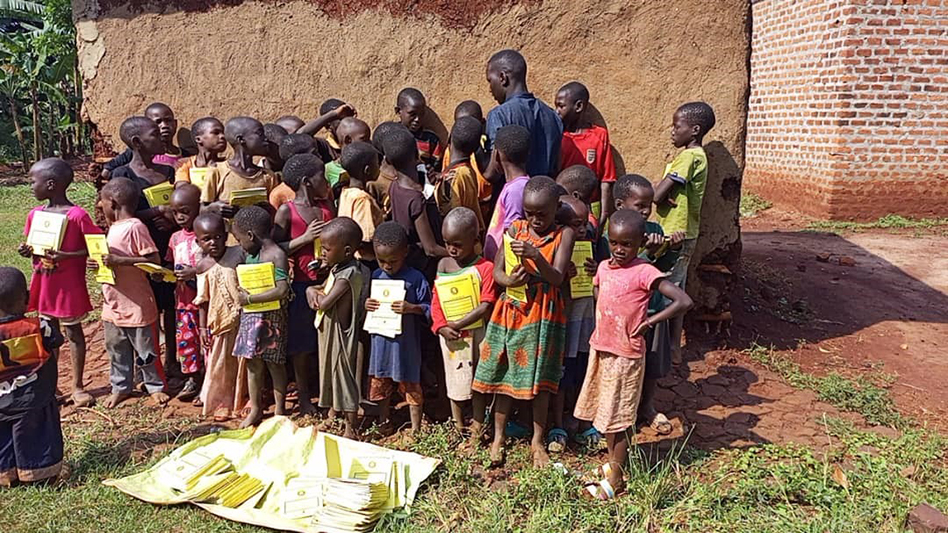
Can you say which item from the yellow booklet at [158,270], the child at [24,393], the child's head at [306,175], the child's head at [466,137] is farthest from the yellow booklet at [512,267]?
the child at [24,393]

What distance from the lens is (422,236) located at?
3586 millimetres

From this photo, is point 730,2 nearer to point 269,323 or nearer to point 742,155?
point 742,155

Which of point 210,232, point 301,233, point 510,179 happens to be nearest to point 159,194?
point 210,232

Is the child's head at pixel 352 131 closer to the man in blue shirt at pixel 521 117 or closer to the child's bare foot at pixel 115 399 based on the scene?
the man in blue shirt at pixel 521 117

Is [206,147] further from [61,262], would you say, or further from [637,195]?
[637,195]

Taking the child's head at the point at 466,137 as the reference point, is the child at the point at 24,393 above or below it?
below

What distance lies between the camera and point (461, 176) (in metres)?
3.68

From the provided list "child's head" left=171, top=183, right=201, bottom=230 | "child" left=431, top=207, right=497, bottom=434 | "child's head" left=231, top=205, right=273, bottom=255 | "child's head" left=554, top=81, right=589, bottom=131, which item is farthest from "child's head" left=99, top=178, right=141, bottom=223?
"child's head" left=554, top=81, right=589, bottom=131

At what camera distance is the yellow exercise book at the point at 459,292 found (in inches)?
131

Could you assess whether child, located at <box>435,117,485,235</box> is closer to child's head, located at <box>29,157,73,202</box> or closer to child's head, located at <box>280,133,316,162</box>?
child's head, located at <box>280,133,316,162</box>

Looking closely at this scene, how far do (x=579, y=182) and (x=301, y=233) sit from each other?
155cm

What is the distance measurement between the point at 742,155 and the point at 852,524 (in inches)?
102

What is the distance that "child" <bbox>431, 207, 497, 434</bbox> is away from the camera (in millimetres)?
3307

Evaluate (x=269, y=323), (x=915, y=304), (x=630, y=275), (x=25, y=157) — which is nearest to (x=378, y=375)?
(x=269, y=323)
